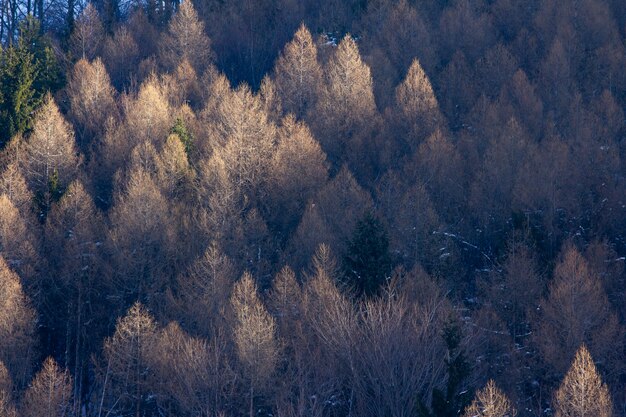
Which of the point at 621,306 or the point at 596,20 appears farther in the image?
the point at 596,20

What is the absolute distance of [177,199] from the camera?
42.1 metres

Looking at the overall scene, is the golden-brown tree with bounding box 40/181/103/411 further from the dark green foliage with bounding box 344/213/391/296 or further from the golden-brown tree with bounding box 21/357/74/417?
the dark green foliage with bounding box 344/213/391/296

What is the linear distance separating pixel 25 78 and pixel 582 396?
35.6m

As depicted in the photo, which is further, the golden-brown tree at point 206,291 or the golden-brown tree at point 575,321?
the golden-brown tree at point 206,291

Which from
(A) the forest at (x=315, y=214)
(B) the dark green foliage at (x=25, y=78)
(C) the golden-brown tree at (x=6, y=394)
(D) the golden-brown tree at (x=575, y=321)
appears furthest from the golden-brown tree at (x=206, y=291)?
(B) the dark green foliage at (x=25, y=78)

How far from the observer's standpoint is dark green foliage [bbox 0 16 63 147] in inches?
1766

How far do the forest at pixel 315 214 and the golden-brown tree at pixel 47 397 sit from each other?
117 millimetres

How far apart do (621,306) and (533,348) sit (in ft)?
19.2

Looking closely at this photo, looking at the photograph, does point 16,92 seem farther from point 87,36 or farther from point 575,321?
point 575,321

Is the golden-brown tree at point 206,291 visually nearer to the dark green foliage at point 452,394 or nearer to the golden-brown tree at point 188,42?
the dark green foliage at point 452,394

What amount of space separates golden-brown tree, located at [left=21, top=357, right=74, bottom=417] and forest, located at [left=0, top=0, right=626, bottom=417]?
0.12m

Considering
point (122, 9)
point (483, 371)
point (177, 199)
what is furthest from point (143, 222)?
point (122, 9)

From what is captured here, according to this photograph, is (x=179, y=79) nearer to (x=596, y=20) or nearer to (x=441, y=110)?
(x=441, y=110)

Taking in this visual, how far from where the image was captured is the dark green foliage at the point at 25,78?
4484 centimetres
